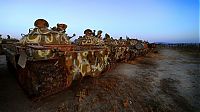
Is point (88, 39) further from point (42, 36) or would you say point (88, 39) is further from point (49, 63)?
point (49, 63)

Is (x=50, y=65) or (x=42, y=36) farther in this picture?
(x=42, y=36)

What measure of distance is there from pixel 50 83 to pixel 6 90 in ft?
6.54

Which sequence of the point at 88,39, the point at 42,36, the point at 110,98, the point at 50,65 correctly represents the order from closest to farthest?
the point at 50,65 < the point at 110,98 < the point at 42,36 < the point at 88,39

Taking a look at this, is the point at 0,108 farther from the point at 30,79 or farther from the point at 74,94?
the point at 74,94

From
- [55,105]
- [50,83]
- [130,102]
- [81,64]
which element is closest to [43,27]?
[81,64]

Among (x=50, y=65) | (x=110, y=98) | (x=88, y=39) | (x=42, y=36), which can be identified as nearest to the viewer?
(x=50, y=65)

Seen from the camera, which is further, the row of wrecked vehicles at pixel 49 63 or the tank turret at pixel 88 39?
the tank turret at pixel 88 39

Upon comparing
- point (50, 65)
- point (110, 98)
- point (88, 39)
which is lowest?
point (110, 98)

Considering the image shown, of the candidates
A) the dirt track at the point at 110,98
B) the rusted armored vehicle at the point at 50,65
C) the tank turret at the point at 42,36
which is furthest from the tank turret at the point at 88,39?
the rusted armored vehicle at the point at 50,65

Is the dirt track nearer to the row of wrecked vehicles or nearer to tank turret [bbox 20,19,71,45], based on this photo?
the row of wrecked vehicles

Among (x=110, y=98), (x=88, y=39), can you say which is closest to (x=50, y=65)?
(x=110, y=98)

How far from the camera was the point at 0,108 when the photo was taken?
482 cm

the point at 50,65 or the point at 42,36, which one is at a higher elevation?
the point at 42,36

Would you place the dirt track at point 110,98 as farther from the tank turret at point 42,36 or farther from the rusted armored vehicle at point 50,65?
the tank turret at point 42,36
